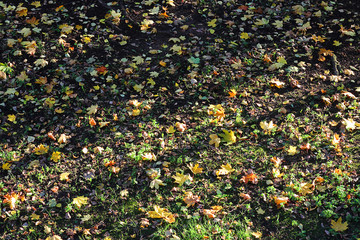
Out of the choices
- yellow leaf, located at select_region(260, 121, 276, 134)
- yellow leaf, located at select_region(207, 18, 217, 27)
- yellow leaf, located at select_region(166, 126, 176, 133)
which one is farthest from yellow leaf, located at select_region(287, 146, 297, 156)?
yellow leaf, located at select_region(207, 18, 217, 27)

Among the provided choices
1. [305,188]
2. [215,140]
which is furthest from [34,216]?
[305,188]

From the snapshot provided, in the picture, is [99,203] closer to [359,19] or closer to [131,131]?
[131,131]

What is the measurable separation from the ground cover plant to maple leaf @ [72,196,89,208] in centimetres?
2

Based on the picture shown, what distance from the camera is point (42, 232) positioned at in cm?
341

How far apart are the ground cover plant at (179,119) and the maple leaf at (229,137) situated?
1 centimetres

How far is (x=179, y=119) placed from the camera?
4.43m

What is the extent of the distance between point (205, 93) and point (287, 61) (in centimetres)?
137

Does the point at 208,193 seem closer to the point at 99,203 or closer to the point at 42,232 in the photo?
the point at 99,203

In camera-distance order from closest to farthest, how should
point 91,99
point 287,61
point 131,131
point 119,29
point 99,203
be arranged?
point 99,203 < point 131,131 < point 91,99 < point 287,61 < point 119,29

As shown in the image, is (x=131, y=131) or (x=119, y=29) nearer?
(x=131, y=131)

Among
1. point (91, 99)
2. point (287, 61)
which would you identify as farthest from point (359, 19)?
point (91, 99)

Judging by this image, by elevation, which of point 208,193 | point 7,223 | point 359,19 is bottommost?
point 7,223

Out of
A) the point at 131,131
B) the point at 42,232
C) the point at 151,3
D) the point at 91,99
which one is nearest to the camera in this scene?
the point at 42,232

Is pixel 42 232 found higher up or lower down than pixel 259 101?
lower down
